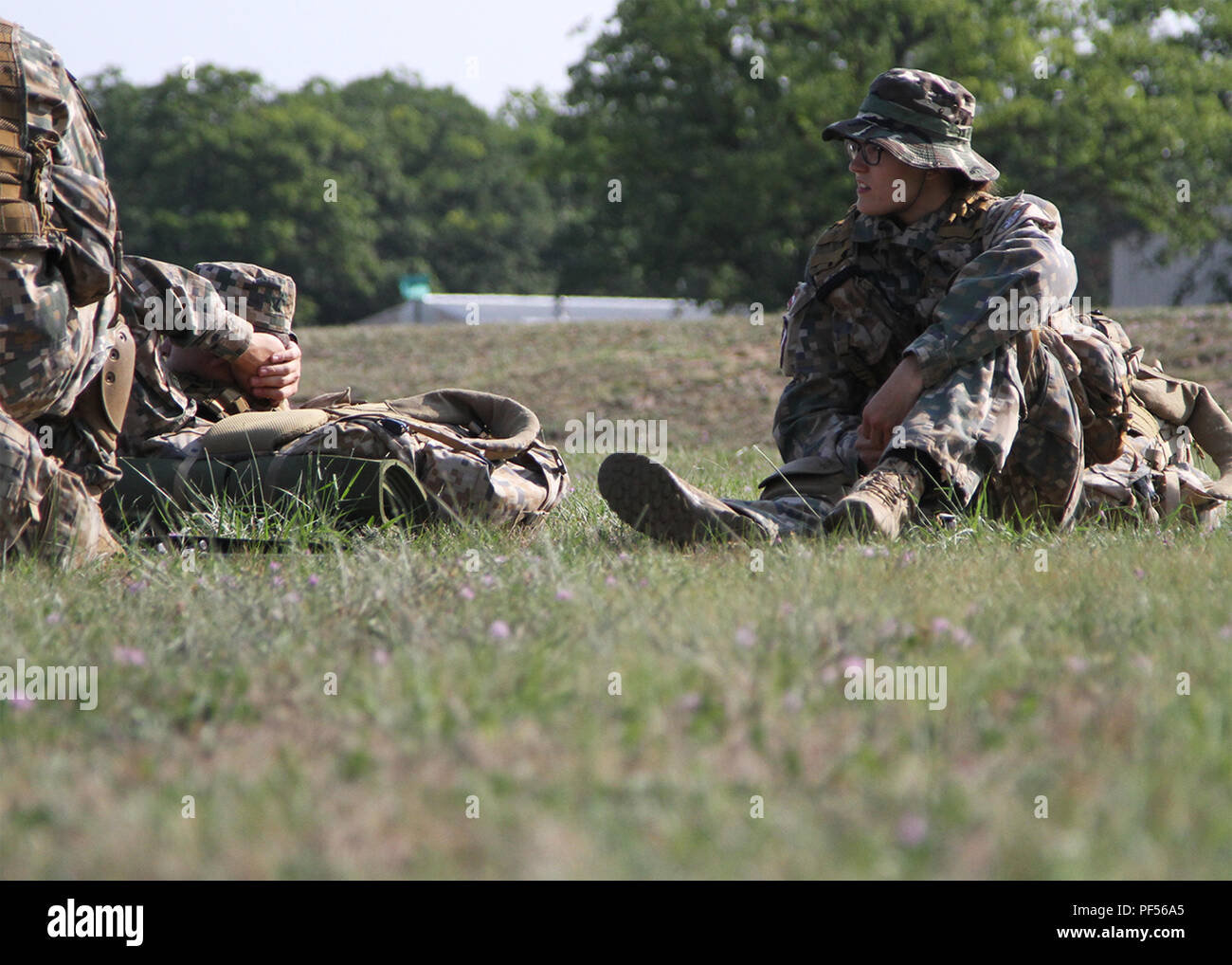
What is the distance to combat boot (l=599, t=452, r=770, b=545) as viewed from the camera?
12.8 ft

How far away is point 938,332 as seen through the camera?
4.01 m

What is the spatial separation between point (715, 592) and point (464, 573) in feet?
2.16

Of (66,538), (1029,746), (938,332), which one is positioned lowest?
(66,538)

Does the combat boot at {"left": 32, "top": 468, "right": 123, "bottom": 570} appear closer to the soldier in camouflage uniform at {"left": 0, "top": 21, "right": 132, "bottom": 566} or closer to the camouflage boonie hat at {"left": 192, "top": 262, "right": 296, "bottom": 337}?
the soldier in camouflage uniform at {"left": 0, "top": 21, "right": 132, "bottom": 566}

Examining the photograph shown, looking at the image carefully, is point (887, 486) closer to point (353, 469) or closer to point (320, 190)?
point (353, 469)

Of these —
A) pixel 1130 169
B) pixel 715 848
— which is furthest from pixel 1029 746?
pixel 1130 169

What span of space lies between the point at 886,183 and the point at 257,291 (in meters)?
2.51

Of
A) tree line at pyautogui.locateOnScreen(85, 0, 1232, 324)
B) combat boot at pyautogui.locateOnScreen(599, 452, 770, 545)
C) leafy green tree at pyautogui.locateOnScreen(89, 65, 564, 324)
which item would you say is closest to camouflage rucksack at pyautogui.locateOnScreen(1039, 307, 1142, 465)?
combat boot at pyautogui.locateOnScreen(599, 452, 770, 545)

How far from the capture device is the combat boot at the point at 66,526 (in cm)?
363

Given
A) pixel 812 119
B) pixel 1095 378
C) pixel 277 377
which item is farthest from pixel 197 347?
pixel 812 119

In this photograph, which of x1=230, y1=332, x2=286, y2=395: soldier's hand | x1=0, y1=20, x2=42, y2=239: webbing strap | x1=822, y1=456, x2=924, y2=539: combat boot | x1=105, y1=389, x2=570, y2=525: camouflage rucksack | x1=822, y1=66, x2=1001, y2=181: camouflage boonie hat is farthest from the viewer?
x1=230, y1=332, x2=286, y2=395: soldier's hand

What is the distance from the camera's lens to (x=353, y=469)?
14.2 ft

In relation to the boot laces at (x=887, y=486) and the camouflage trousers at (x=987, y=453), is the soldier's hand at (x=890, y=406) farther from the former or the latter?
the boot laces at (x=887, y=486)
